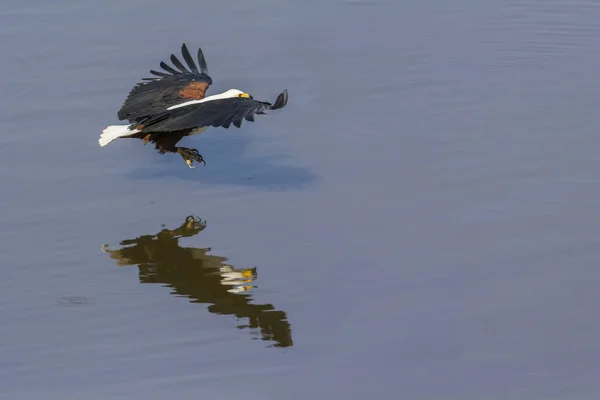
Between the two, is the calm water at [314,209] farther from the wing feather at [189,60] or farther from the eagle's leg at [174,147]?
→ the wing feather at [189,60]

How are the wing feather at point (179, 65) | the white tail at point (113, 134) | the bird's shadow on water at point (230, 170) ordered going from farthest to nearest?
the wing feather at point (179, 65) → the bird's shadow on water at point (230, 170) → the white tail at point (113, 134)

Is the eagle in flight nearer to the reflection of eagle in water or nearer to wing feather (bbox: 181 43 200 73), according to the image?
wing feather (bbox: 181 43 200 73)

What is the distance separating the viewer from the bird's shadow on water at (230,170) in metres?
7.99

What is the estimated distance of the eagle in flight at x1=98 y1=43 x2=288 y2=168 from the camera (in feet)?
24.0

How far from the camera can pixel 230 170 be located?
8203 millimetres

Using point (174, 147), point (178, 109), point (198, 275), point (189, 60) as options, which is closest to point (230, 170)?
point (174, 147)

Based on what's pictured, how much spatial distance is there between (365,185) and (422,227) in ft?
2.41

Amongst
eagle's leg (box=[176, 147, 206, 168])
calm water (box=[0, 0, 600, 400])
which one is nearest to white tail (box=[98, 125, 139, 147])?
calm water (box=[0, 0, 600, 400])

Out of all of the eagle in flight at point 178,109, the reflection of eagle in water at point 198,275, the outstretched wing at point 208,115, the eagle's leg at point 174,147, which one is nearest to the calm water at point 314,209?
the reflection of eagle in water at point 198,275

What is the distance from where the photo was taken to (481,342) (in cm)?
589

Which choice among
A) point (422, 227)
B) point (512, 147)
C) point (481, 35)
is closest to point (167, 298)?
point (422, 227)

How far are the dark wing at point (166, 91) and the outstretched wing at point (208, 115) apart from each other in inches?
11.3

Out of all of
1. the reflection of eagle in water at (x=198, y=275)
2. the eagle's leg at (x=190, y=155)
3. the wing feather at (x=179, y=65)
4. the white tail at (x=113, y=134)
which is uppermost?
the wing feather at (x=179, y=65)

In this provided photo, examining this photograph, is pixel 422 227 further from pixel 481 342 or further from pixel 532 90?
pixel 532 90
